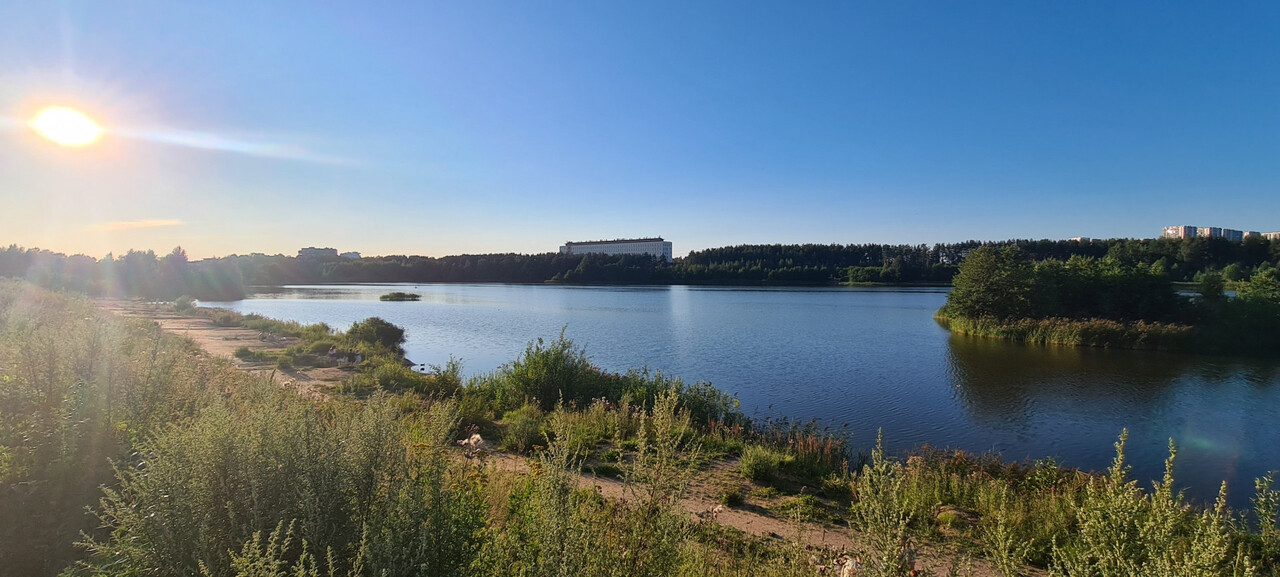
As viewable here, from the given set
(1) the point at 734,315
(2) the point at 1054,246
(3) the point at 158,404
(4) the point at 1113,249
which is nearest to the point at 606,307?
(1) the point at 734,315

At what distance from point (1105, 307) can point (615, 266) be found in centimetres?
8485

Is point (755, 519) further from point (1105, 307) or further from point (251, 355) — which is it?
point (1105, 307)

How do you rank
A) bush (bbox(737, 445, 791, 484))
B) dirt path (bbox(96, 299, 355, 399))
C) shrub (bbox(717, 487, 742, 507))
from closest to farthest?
1. shrub (bbox(717, 487, 742, 507))
2. bush (bbox(737, 445, 791, 484))
3. dirt path (bbox(96, 299, 355, 399))

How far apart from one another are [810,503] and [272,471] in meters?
5.45

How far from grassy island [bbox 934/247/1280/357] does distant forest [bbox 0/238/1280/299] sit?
27.6 m

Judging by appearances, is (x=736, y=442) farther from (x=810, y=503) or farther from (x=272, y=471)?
(x=272, y=471)

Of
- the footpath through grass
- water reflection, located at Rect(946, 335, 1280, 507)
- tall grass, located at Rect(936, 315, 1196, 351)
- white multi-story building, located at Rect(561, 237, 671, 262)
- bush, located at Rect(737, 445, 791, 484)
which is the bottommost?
water reflection, located at Rect(946, 335, 1280, 507)

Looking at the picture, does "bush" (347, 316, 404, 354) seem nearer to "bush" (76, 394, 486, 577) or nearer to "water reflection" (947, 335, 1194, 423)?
"bush" (76, 394, 486, 577)

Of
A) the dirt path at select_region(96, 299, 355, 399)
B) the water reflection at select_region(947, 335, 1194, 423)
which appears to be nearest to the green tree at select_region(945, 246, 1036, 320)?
the water reflection at select_region(947, 335, 1194, 423)

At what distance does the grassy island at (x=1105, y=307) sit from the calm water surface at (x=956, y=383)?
89.1 inches

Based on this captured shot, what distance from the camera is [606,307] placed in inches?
1785

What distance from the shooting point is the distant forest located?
58.8 metres

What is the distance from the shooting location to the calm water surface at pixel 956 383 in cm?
1166

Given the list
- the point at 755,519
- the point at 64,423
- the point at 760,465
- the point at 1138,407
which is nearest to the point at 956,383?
the point at 1138,407
